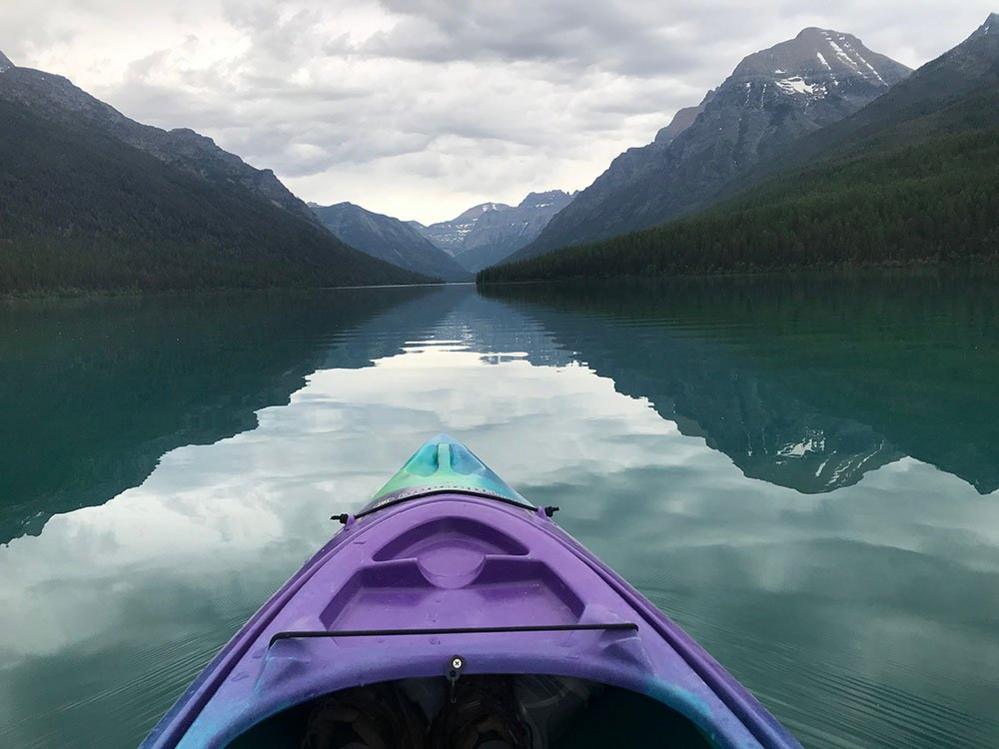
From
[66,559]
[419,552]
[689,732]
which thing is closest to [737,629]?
[689,732]

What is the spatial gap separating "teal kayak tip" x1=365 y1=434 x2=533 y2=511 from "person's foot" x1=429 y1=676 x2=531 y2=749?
3.17 meters

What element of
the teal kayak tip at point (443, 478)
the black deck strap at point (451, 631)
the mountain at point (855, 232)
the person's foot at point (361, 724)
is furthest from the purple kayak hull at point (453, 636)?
the mountain at point (855, 232)

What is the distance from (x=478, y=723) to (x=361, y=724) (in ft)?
2.33

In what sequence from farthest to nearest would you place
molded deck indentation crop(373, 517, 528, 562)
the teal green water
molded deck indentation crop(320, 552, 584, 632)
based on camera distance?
the teal green water, molded deck indentation crop(373, 517, 528, 562), molded deck indentation crop(320, 552, 584, 632)

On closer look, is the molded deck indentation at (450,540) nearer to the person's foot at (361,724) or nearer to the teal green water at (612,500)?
the person's foot at (361,724)

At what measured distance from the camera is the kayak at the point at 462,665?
13.0ft

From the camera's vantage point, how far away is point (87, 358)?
3334 cm

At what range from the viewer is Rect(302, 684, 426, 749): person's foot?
436cm

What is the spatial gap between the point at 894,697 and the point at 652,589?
271 cm

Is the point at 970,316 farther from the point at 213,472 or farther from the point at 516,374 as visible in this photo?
the point at 213,472

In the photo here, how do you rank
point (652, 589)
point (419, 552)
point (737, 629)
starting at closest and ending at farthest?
1. point (419, 552)
2. point (737, 629)
3. point (652, 589)

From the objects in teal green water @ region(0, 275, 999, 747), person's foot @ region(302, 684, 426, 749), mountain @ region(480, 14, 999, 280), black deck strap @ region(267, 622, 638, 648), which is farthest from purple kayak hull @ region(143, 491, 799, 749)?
mountain @ region(480, 14, 999, 280)

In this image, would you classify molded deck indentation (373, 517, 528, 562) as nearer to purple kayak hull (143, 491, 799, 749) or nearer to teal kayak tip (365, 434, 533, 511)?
purple kayak hull (143, 491, 799, 749)

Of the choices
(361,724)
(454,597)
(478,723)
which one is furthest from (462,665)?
(454,597)
